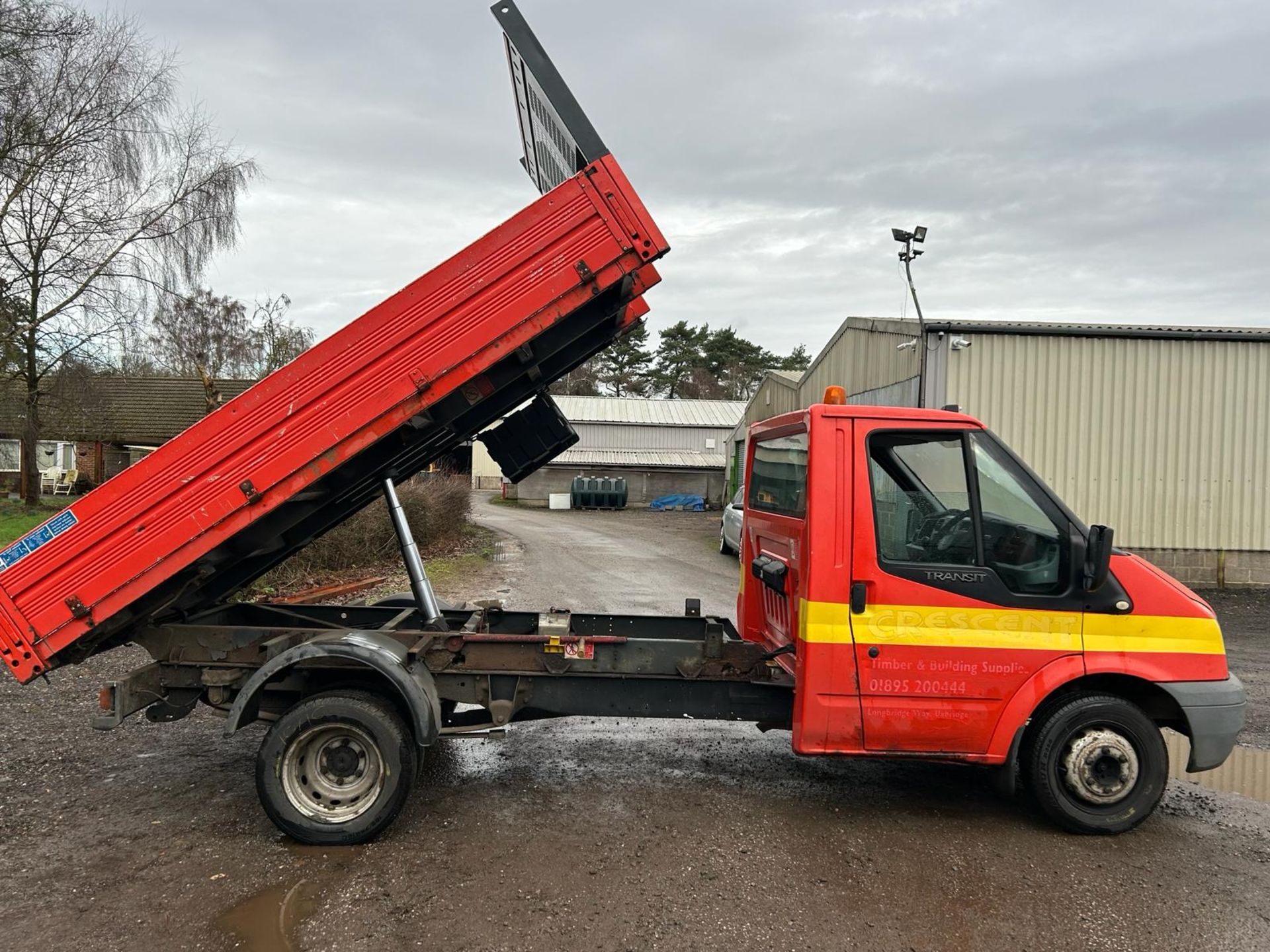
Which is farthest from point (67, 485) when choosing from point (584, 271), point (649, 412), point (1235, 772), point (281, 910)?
point (1235, 772)

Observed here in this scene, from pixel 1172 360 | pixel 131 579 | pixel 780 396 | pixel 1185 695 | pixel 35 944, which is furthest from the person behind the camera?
pixel 780 396

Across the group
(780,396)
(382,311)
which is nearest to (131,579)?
(382,311)

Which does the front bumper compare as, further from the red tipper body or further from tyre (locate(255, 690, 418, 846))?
tyre (locate(255, 690, 418, 846))

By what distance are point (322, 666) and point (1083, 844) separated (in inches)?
156

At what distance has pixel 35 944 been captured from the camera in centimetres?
332

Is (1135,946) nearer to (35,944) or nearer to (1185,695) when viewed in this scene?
(1185,695)

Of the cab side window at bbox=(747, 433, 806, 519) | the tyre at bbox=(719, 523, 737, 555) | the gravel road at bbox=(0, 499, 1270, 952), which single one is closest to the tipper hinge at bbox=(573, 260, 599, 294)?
the cab side window at bbox=(747, 433, 806, 519)

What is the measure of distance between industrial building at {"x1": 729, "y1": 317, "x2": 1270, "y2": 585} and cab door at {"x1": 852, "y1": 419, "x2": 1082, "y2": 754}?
970cm

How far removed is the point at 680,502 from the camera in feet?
122

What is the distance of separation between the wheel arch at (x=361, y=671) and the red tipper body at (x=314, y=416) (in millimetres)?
656

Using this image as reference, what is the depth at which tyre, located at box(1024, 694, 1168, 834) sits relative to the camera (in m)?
4.34

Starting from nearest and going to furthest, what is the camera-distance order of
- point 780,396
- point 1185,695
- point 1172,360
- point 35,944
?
point 35,944
point 1185,695
point 1172,360
point 780,396

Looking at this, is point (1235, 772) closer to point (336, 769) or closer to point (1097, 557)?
point (1097, 557)

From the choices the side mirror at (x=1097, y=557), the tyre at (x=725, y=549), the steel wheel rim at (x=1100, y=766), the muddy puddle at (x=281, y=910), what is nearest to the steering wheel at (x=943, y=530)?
the side mirror at (x=1097, y=557)
